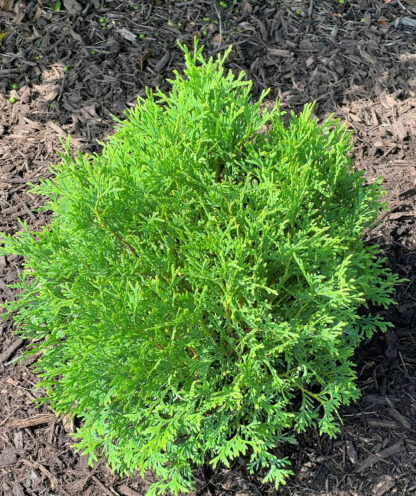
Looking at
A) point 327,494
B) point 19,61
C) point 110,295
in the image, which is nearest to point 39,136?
point 19,61

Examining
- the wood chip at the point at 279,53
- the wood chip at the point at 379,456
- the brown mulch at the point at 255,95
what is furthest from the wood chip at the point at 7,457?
the wood chip at the point at 279,53

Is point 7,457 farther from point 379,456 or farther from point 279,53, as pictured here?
point 279,53

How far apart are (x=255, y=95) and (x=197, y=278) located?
11.0 feet

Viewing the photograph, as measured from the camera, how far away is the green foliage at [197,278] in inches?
113

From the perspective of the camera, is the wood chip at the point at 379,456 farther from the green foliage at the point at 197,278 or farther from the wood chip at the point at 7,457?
the wood chip at the point at 7,457

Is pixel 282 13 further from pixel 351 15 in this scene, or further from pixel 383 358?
pixel 383 358

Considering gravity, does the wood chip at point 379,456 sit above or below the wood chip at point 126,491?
above

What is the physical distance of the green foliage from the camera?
2865 millimetres

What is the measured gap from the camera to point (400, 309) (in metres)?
4.25

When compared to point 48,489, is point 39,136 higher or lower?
higher

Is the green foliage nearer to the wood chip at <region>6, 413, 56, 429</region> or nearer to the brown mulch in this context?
the brown mulch

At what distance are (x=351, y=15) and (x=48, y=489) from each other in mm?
5605

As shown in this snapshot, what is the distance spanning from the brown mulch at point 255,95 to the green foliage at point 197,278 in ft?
2.39

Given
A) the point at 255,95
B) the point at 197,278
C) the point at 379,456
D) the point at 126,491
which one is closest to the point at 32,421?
the point at 126,491
